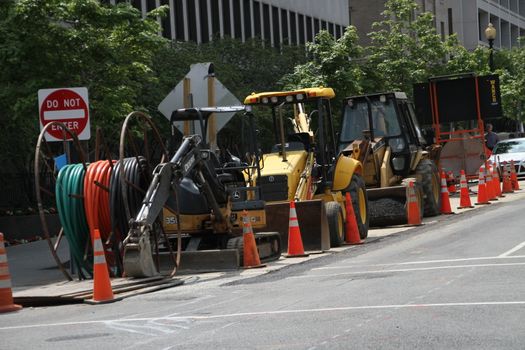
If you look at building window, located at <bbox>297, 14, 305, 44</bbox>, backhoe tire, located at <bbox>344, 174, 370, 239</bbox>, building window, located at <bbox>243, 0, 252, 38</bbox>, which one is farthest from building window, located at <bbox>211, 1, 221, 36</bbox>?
backhoe tire, located at <bbox>344, 174, 370, 239</bbox>

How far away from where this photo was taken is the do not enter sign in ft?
55.1

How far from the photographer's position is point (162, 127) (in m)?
30.3

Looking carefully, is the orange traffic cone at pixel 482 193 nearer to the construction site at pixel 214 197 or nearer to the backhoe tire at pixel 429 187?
the backhoe tire at pixel 429 187

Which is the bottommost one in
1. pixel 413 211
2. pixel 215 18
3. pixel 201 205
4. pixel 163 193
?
pixel 413 211

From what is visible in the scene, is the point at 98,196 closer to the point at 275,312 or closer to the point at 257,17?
the point at 275,312

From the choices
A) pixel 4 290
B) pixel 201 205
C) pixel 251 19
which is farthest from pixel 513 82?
pixel 4 290

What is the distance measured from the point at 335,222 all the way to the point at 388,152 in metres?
6.01

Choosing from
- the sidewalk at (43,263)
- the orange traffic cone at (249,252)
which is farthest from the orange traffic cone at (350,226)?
the orange traffic cone at (249,252)

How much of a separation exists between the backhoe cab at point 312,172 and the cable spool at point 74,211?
143 inches

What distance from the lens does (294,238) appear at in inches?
699

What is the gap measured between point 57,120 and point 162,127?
1317 centimetres

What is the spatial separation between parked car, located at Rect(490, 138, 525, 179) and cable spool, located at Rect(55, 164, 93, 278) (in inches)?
Answer: 1005

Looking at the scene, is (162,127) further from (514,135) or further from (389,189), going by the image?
(514,135)

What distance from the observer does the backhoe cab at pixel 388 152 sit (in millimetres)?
23781
